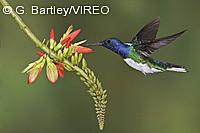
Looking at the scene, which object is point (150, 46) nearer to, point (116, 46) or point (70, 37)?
point (116, 46)

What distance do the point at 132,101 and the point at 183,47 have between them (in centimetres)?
22

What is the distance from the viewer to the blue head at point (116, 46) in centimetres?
175

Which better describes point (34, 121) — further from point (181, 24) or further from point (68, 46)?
point (181, 24)

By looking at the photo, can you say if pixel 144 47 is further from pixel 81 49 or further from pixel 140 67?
pixel 81 49

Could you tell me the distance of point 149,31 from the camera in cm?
175

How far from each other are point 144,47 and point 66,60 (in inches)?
9.1

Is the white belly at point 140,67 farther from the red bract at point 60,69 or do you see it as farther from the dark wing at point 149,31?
the red bract at point 60,69

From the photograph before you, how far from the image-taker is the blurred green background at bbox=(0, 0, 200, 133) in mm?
1753

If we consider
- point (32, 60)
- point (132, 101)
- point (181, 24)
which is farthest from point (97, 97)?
point (181, 24)

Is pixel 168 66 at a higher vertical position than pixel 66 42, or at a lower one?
lower

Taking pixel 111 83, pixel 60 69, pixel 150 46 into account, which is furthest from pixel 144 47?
pixel 60 69

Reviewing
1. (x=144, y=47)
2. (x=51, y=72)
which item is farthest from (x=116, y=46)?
(x=51, y=72)

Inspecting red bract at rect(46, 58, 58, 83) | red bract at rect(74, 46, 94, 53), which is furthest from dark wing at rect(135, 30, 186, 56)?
red bract at rect(46, 58, 58, 83)

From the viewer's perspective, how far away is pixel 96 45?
1.75 meters
